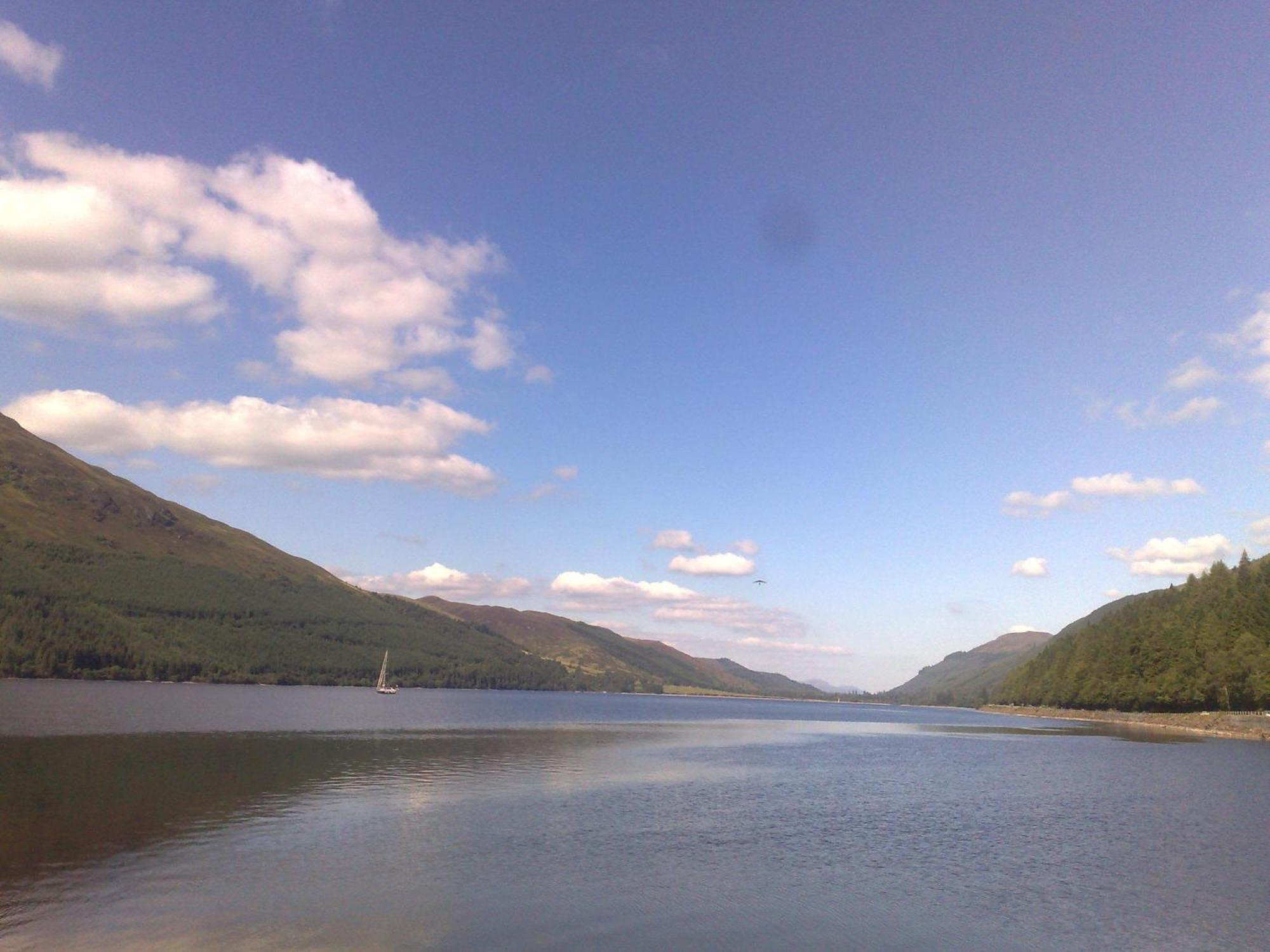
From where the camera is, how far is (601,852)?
43.2 m

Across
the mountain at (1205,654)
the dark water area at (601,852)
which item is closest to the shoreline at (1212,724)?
the mountain at (1205,654)

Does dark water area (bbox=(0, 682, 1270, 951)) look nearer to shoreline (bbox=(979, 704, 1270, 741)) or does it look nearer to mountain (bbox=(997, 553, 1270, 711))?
shoreline (bbox=(979, 704, 1270, 741))

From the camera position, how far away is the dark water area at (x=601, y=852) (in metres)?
30.3

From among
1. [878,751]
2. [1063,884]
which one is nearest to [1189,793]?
[1063,884]

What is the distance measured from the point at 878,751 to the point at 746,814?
74604mm

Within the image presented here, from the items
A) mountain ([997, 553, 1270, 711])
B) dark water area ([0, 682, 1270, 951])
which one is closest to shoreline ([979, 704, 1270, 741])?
mountain ([997, 553, 1270, 711])

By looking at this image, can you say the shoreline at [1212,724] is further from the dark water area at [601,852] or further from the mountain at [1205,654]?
the dark water area at [601,852]

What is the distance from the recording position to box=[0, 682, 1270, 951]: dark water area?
30328mm

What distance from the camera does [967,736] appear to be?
158 m

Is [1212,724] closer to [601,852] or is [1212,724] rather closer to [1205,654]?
[1205,654]

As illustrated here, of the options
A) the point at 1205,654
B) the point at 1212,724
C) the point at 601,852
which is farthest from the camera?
the point at 1205,654

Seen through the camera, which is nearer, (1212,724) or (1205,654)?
(1212,724)

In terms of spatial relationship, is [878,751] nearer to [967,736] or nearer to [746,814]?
[967,736]

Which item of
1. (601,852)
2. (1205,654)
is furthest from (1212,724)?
(601,852)
